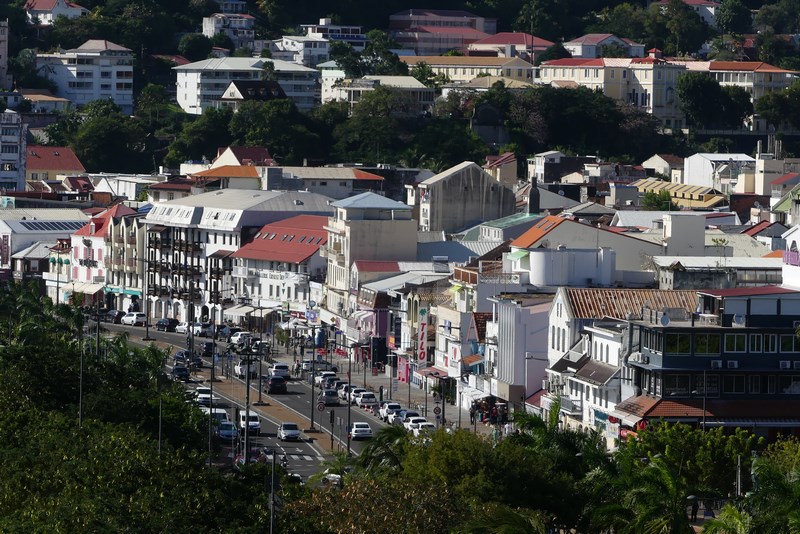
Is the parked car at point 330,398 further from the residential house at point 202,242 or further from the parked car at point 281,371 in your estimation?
the residential house at point 202,242

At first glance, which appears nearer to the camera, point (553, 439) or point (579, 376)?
point (553, 439)

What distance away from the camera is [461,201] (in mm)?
145500

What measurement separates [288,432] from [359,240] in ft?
122

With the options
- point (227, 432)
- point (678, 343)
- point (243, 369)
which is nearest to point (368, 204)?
point (243, 369)

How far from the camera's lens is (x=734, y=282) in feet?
326

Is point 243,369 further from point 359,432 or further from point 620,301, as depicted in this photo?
point 620,301

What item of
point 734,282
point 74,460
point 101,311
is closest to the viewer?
point 74,460

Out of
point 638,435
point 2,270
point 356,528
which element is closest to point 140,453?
point 356,528

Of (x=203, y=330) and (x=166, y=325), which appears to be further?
(x=166, y=325)

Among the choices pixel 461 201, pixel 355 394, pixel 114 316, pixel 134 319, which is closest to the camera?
pixel 355 394

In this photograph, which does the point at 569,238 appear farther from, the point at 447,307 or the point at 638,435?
the point at 638,435

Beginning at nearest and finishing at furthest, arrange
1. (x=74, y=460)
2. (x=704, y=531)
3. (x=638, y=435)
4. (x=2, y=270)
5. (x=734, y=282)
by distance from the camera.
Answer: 1. (x=704, y=531)
2. (x=74, y=460)
3. (x=638, y=435)
4. (x=734, y=282)
5. (x=2, y=270)

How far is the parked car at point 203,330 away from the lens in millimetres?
129050

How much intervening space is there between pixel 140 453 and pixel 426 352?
141 ft
